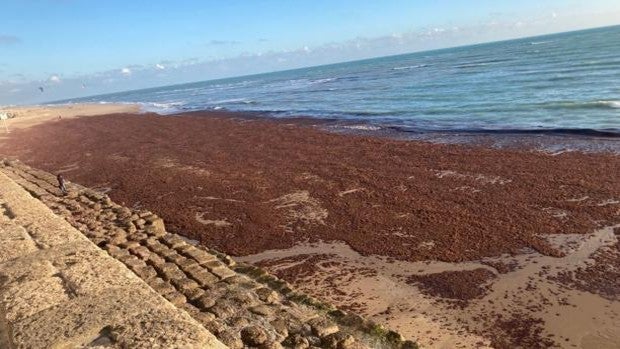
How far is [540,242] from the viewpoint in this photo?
9.15m

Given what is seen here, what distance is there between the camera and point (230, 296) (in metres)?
6.98

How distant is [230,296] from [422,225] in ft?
16.4

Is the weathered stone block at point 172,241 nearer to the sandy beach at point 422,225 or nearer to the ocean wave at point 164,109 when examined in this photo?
the sandy beach at point 422,225

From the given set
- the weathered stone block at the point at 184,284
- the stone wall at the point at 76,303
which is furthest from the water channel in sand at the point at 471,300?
the stone wall at the point at 76,303

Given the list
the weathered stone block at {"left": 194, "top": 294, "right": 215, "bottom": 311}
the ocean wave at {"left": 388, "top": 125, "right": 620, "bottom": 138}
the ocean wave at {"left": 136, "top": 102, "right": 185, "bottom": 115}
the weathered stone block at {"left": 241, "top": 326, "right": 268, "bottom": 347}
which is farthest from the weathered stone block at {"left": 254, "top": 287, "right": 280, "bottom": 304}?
the ocean wave at {"left": 136, "top": 102, "right": 185, "bottom": 115}

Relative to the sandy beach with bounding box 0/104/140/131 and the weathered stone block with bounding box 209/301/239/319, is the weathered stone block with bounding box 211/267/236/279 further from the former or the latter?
the sandy beach with bounding box 0/104/140/131

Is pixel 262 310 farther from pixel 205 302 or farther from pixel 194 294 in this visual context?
pixel 194 294

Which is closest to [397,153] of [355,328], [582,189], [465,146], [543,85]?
[465,146]

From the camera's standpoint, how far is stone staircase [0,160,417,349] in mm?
5961

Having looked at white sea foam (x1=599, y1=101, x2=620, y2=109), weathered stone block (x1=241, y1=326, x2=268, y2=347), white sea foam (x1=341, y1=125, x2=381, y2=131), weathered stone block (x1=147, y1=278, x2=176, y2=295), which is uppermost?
weathered stone block (x1=147, y1=278, x2=176, y2=295)

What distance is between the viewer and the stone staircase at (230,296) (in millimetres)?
5961

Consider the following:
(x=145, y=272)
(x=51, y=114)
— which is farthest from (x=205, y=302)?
(x=51, y=114)

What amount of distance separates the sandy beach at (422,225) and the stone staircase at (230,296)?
71 cm

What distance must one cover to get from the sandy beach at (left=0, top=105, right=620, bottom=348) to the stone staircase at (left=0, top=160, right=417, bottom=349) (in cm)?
71
